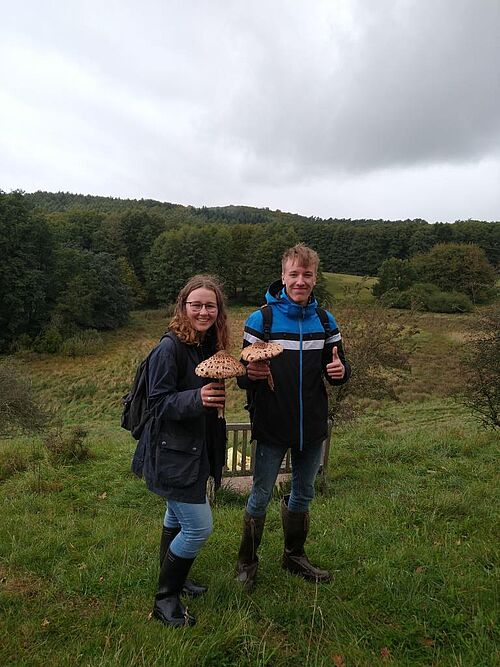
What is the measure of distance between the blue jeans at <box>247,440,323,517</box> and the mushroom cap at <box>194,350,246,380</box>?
3.20 feet

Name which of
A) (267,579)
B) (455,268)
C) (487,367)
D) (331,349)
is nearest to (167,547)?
(267,579)

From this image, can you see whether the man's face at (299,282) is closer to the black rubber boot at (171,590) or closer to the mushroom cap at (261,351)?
the mushroom cap at (261,351)

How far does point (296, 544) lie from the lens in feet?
11.9

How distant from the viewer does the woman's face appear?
9.48ft

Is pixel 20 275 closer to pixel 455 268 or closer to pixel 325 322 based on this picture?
pixel 325 322

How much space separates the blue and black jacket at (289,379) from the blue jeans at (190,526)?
750 mm

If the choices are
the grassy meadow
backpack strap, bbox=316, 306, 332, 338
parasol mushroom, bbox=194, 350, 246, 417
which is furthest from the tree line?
parasol mushroom, bbox=194, 350, 246, 417

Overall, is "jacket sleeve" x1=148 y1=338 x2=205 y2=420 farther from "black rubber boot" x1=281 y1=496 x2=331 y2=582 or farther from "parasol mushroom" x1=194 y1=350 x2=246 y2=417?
"black rubber boot" x1=281 y1=496 x2=331 y2=582

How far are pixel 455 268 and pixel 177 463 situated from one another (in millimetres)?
58643

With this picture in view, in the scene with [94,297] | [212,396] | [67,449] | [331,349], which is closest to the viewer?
[212,396]

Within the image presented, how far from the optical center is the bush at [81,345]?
3391 cm

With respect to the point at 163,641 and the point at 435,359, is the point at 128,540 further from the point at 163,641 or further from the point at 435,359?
the point at 435,359

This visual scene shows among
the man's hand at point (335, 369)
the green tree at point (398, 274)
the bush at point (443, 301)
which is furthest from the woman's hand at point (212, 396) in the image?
the bush at point (443, 301)

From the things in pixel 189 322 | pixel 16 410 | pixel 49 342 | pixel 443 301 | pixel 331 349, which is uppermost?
pixel 189 322
